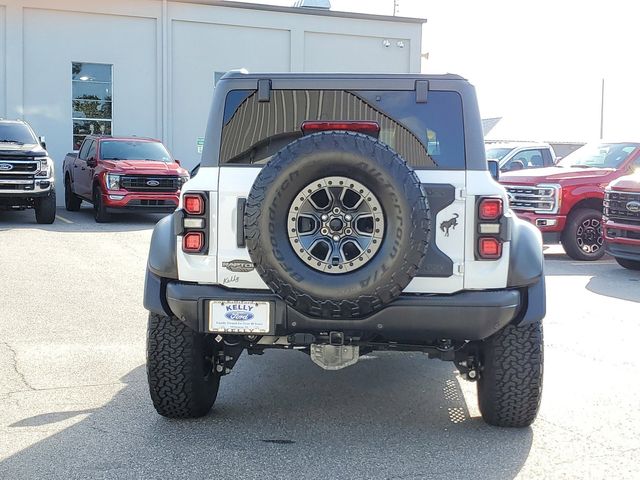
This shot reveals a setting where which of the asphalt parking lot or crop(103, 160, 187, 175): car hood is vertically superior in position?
crop(103, 160, 187, 175): car hood

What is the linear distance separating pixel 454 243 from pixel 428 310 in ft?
1.27

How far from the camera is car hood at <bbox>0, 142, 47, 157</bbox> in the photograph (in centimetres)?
1578

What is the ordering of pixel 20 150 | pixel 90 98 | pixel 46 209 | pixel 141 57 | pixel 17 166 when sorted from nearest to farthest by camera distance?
pixel 17 166 < pixel 20 150 < pixel 46 209 < pixel 90 98 < pixel 141 57

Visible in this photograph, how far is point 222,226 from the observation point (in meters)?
4.48

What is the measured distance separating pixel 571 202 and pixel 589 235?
0.62 metres

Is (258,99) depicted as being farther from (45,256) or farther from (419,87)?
(45,256)

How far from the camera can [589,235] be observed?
13078 mm

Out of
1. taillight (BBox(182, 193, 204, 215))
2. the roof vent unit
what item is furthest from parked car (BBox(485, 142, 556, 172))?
taillight (BBox(182, 193, 204, 215))

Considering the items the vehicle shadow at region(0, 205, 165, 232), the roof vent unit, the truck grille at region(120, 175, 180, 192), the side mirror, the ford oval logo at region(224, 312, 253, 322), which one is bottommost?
the vehicle shadow at region(0, 205, 165, 232)

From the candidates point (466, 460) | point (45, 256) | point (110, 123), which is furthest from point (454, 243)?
point (110, 123)

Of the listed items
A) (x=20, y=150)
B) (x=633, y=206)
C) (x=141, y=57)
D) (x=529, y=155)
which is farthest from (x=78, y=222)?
(x=633, y=206)

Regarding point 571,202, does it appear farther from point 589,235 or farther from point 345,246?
point 345,246

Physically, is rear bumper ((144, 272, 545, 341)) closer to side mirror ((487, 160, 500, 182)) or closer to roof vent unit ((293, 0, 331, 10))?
side mirror ((487, 160, 500, 182))

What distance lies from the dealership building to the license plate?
18193 mm
